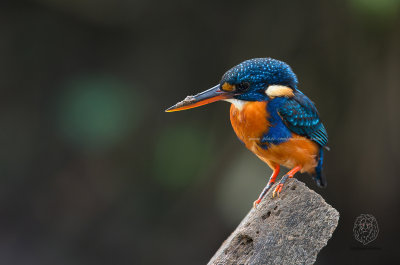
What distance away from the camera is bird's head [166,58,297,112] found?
7.34 feet

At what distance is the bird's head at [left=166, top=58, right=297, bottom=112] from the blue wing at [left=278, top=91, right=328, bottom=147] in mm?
63

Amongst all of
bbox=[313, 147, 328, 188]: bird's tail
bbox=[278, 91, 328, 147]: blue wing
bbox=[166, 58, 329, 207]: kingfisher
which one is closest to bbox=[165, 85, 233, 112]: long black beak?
bbox=[166, 58, 329, 207]: kingfisher

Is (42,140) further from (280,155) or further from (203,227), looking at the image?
(280,155)

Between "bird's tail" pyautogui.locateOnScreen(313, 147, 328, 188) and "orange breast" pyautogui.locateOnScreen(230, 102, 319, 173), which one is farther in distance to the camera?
"bird's tail" pyautogui.locateOnScreen(313, 147, 328, 188)

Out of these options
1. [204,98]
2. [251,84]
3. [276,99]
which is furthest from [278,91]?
[204,98]

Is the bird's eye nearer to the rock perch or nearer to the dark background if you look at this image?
the rock perch

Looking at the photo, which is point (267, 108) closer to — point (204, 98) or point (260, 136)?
point (260, 136)

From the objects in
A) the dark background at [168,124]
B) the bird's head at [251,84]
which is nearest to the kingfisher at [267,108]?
the bird's head at [251,84]

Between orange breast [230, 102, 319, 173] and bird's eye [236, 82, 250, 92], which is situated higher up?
bird's eye [236, 82, 250, 92]

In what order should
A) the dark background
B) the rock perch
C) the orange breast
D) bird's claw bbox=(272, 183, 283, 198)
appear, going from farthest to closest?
the dark background
the orange breast
bird's claw bbox=(272, 183, 283, 198)
the rock perch

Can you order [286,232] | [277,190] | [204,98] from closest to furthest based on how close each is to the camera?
[286,232], [277,190], [204,98]

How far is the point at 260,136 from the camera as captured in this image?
2.32 meters

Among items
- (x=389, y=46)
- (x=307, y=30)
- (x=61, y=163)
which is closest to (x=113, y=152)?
(x=61, y=163)

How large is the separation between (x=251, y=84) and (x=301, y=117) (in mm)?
312
